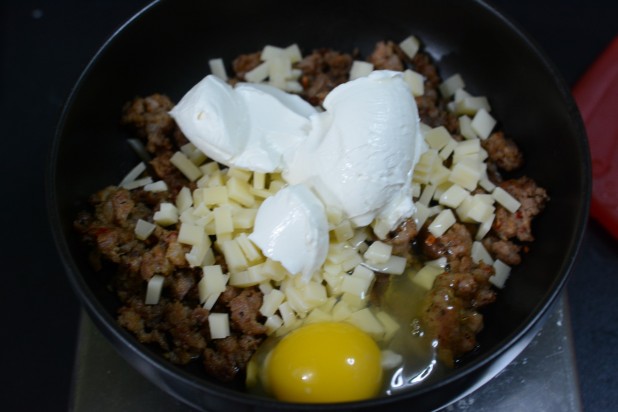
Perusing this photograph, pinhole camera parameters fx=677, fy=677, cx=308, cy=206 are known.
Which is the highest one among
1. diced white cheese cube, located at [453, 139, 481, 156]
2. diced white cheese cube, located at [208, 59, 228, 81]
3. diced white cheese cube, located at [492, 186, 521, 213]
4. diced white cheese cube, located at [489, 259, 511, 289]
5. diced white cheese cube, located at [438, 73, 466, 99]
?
diced white cheese cube, located at [438, 73, 466, 99]

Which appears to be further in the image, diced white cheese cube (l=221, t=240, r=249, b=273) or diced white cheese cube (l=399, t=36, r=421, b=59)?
diced white cheese cube (l=399, t=36, r=421, b=59)

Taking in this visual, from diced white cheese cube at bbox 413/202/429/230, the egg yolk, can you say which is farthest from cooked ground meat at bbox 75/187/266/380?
diced white cheese cube at bbox 413/202/429/230

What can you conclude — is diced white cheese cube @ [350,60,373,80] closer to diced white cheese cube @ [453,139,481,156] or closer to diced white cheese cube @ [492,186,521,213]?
diced white cheese cube @ [453,139,481,156]

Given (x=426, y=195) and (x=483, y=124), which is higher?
(x=483, y=124)

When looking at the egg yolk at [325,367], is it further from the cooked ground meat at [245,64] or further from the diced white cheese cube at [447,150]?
the cooked ground meat at [245,64]

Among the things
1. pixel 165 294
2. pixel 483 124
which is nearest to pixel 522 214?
pixel 483 124

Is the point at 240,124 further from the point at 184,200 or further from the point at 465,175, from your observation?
the point at 465,175
